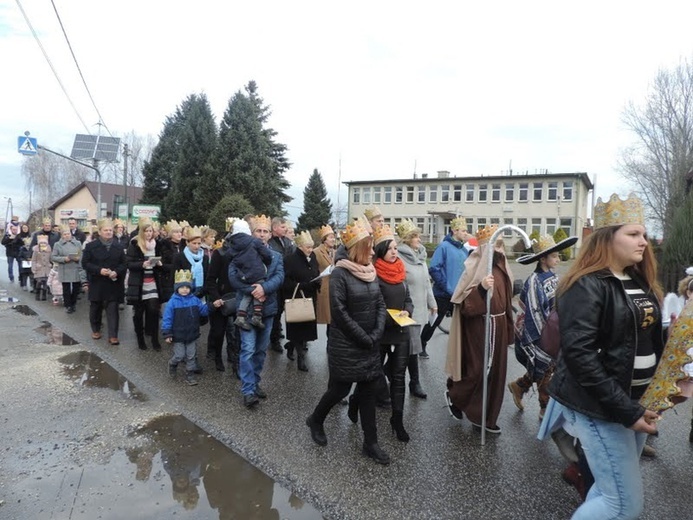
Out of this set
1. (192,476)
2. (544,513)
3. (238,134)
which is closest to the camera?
(544,513)

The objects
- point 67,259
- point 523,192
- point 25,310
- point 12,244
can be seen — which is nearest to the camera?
point 67,259

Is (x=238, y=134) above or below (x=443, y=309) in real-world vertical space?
above

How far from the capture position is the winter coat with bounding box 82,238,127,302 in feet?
25.6

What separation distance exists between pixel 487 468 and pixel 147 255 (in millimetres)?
5965

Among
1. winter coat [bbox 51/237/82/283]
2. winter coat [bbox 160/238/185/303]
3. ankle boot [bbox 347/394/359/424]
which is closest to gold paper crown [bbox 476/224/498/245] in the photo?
ankle boot [bbox 347/394/359/424]

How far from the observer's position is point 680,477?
383 cm

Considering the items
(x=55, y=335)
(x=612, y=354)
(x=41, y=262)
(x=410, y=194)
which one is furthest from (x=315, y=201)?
(x=612, y=354)

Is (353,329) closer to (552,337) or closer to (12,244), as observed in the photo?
(552,337)

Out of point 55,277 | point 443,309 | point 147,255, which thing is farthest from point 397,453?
point 55,277

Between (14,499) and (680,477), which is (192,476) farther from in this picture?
(680,477)

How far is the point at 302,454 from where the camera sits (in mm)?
4074

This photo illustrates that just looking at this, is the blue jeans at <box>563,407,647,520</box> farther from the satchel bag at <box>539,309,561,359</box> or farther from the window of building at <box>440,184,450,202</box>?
the window of building at <box>440,184,450,202</box>

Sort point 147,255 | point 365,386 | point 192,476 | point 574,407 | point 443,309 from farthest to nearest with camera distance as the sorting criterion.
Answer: point 147,255, point 443,309, point 365,386, point 192,476, point 574,407

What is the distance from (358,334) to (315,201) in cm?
4634
